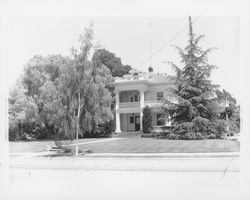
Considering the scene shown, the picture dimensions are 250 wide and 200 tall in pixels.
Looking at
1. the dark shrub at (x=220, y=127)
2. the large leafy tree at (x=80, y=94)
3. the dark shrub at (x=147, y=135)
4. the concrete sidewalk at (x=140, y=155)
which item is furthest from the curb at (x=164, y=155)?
the dark shrub at (x=147, y=135)

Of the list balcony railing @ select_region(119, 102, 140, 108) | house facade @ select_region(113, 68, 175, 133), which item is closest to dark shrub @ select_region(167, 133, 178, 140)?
house facade @ select_region(113, 68, 175, 133)

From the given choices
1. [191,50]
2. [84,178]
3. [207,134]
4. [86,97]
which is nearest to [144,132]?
[207,134]

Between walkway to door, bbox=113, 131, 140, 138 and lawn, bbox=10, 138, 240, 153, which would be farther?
walkway to door, bbox=113, 131, 140, 138

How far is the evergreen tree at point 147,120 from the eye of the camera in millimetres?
18562

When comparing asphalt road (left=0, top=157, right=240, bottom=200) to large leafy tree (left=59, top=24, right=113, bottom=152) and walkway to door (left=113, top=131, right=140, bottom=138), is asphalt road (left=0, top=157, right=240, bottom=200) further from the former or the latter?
walkway to door (left=113, top=131, right=140, bottom=138)

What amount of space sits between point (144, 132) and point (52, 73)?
6.68m

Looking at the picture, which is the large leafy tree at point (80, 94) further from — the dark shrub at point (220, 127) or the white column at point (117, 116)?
the white column at point (117, 116)

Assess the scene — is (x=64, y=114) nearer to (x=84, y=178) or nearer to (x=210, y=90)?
(x=84, y=178)

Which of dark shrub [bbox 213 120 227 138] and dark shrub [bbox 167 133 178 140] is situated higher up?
dark shrub [bbox 213 120 227 138]

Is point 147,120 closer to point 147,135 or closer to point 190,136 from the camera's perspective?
point 147,135

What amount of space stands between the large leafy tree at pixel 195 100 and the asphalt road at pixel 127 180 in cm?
484

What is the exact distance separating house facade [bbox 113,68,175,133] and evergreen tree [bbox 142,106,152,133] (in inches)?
14.2

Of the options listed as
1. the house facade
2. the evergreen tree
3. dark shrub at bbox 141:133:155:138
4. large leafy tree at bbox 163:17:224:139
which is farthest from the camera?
the house facade

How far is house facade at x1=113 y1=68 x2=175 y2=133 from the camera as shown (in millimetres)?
19734
